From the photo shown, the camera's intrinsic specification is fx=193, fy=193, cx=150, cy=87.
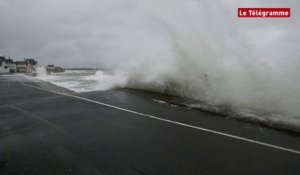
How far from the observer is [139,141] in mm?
3990

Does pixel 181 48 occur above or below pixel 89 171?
above

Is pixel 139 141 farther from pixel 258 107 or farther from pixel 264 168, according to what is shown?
pixel 258 107

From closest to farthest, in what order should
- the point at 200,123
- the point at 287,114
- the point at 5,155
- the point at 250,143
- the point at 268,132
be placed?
1. the point at 5,155
2. the point at 250,143
3. the point at 268,132
4. the point at 200,123
5. the point at 287,114

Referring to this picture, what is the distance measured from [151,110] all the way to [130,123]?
1.56 metres

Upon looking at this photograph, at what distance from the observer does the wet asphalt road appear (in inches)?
117

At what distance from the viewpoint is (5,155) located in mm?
3391

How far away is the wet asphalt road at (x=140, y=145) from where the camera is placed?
2.97m

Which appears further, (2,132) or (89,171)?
(2,132)

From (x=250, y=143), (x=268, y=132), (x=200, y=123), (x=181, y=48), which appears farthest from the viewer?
(x=181, y=48)

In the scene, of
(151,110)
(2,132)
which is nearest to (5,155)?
(2,132)

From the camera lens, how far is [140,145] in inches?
149

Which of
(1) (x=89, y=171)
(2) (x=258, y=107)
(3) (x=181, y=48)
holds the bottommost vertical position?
(1) (x=89, y=171)

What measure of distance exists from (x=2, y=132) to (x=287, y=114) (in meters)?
7.63

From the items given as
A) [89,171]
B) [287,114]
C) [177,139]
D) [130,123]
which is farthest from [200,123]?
[89,171]
